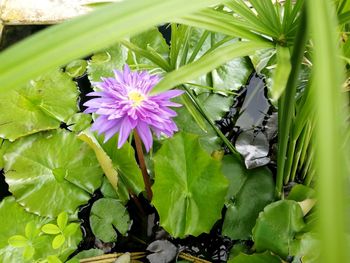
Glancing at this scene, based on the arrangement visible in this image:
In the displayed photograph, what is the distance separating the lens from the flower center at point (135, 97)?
772mm

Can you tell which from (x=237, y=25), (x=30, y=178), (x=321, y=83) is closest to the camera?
(x=321, y=83)

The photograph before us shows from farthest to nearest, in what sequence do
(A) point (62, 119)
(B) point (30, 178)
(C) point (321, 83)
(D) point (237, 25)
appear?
1. (A) point (62, 119)
2. (B) point (30, 178)
3. (D) point (237, 25)
4. (C) point (321, 83)

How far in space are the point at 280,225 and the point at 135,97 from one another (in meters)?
0.37

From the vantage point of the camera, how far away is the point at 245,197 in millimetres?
942

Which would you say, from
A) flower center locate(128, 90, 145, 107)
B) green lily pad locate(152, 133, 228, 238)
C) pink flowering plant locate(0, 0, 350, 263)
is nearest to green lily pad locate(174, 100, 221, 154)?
pink flowering plant locate(0, 0, 350, 263)

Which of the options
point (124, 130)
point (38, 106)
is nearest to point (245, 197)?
point (124, 130)

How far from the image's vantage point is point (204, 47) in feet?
3.63

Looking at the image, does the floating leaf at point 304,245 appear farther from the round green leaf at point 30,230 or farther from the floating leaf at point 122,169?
the round green leaf at point 30,230

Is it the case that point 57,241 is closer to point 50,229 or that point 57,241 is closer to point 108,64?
point 50,229

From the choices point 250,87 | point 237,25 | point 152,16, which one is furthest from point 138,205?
point 152,16

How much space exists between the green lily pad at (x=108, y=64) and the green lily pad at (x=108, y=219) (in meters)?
0.32

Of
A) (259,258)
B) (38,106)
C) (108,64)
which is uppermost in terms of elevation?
(108,64)

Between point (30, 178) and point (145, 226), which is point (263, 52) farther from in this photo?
point (30, 178)

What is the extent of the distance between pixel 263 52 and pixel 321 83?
0.78 metres
